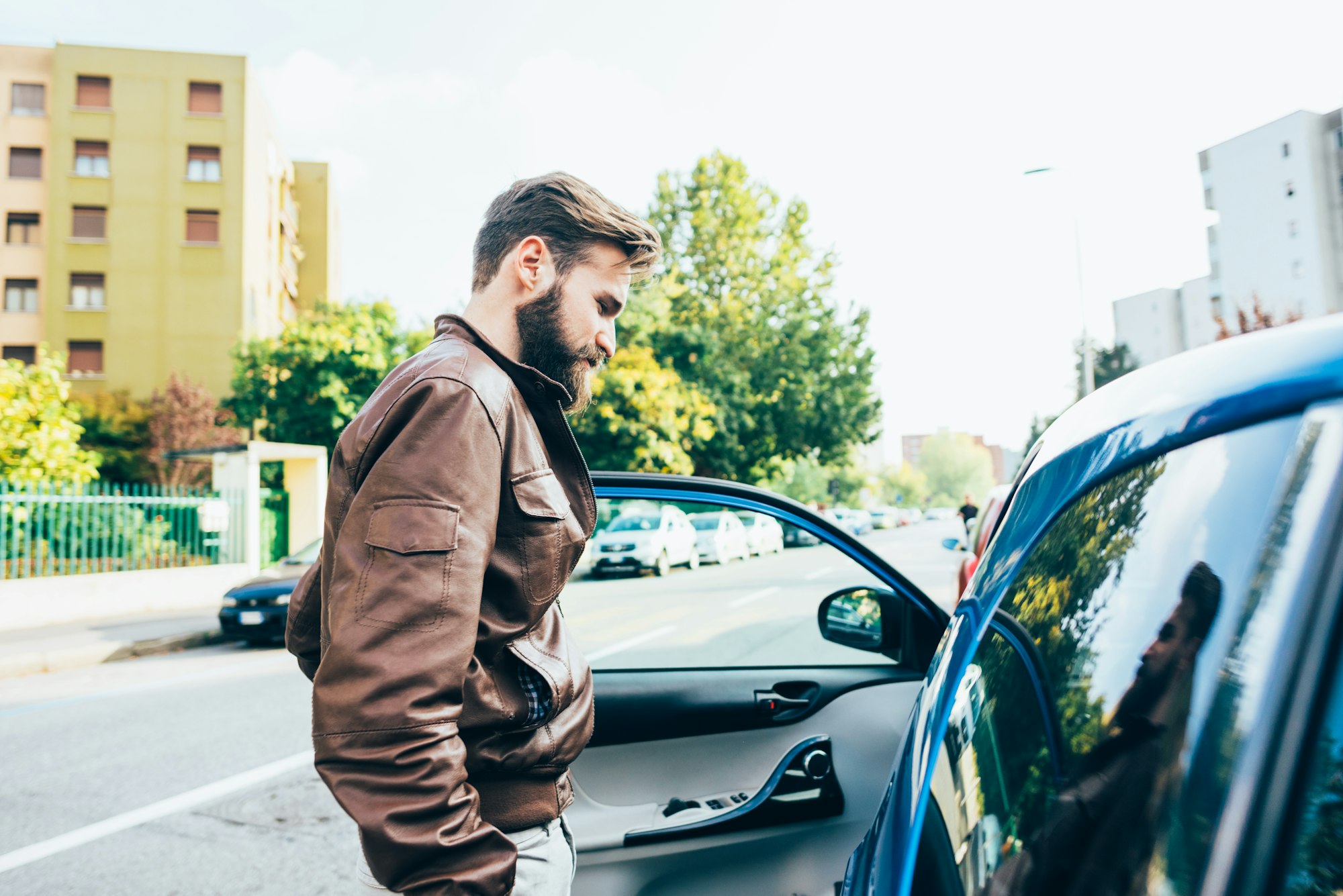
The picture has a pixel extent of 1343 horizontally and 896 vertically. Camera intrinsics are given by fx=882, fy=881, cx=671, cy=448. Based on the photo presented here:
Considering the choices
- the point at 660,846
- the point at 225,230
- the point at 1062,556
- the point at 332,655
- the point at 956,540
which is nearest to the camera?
the point at 1062,556

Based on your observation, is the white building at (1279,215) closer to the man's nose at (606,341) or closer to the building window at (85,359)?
the building window at (85,359)

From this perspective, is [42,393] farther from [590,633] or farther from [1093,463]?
[1093,463]

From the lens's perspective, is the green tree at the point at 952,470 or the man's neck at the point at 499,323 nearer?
the man's neck at the point at 499,323

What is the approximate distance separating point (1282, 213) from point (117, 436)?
182 ft

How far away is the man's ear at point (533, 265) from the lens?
139cm

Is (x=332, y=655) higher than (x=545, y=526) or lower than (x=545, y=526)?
lower

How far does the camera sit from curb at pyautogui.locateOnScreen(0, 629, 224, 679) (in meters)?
9.07

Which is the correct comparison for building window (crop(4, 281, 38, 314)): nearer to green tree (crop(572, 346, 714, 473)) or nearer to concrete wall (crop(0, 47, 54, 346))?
concrete wall (crop(0, 47, 54, 346))

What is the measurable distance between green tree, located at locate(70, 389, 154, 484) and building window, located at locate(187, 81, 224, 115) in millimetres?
11797

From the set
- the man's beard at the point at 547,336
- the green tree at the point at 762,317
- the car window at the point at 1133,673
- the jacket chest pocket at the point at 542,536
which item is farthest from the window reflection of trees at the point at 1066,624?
the green tree at the point at 762,317

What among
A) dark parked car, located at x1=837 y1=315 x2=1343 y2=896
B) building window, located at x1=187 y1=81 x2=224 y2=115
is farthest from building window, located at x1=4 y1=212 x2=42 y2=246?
dark parked car, located at x1=837 y1=315 x2=1343 y2=896

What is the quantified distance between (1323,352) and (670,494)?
176 centimetres

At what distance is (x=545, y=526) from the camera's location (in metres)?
1.28

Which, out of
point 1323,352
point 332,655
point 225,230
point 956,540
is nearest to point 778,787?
point 332,655
